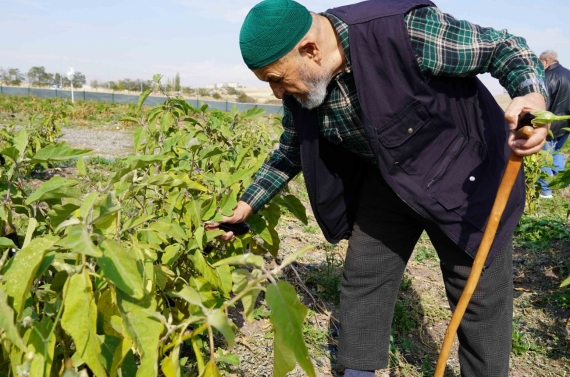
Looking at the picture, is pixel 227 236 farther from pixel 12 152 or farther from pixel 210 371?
pixel 210 371

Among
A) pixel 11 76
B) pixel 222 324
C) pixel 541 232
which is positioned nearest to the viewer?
pixel 222 324

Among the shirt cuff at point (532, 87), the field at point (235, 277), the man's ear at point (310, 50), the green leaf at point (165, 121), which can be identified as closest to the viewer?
the field at point (235, 277)

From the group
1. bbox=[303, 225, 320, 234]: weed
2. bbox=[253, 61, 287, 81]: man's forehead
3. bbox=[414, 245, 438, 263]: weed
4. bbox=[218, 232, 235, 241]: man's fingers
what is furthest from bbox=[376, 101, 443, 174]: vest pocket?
bbox=[303, 225, 320, 234]: weed

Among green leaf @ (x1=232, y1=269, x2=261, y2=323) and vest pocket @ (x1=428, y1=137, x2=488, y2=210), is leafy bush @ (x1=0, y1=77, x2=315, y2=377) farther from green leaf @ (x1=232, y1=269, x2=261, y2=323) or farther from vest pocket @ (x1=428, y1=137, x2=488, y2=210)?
vest pocket @ (x1=428, y1=137, x2=488, y2=210)

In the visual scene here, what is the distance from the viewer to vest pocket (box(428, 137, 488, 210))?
70.0 inches

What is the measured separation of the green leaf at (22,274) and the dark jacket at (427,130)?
1.04 meters

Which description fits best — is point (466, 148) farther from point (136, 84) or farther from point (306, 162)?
point (136, 84)

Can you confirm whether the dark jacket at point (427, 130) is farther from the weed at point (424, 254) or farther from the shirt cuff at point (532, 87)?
the weed at point (424, 254)

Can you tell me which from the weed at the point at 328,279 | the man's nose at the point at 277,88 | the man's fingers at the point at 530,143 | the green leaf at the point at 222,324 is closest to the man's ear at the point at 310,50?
the man's nose at the point at 277,88

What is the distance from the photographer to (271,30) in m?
1.62

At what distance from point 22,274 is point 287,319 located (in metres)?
0.48

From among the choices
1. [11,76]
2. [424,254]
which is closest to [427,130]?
[424,254]

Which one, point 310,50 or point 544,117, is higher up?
point 310,50

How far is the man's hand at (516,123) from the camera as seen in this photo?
1.40 meters
